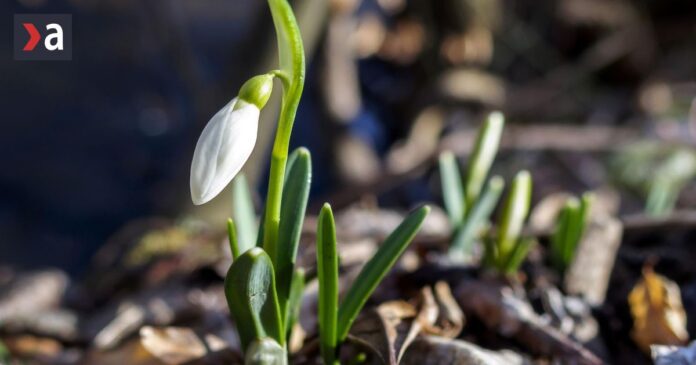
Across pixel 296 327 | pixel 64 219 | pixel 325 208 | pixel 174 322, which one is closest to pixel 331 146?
pixel 64 219

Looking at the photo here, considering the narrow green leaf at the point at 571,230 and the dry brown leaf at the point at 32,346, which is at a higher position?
the narrow green leaf at the point at 571,230

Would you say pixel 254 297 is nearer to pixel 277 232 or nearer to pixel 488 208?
pixel 277 232

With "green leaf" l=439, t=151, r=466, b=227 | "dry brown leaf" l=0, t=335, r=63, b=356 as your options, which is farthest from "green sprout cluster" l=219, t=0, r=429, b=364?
"dry brown leaf" l=0, t=335, r=63, b=356

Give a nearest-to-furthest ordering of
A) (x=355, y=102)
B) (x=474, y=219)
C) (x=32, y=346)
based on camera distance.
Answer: (x=474, y=219), (x=32, y=346), (x=355, y=102)

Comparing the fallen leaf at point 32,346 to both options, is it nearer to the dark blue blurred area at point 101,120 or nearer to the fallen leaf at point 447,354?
the fallen leaf at point 447,354

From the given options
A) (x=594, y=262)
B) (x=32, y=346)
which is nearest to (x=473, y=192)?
(x=594, y=262)

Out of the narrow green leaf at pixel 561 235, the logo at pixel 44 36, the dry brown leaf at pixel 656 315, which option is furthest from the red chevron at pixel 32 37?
the dry brown leaf at pixel 656 315
